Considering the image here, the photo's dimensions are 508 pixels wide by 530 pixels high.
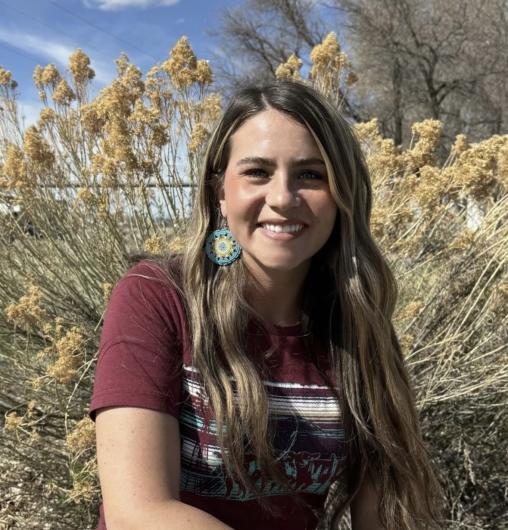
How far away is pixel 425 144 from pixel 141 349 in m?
1.86

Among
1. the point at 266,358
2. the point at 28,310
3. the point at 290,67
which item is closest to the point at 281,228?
the point at 266,358

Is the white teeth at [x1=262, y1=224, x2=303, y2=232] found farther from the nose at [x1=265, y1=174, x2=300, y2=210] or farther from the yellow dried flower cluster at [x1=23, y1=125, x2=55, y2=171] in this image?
the yellow dried flower cluster at [x1=23, y1=125, x2=55, y2=171]

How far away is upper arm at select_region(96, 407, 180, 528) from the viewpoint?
129cm

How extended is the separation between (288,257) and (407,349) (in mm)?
1145

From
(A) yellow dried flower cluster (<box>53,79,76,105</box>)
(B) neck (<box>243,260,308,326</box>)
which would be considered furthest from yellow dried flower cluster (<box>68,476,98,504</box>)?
(A) yellow dried flower cluster (<box>53,79,76,105</box>)

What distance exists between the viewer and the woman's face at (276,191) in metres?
1.61

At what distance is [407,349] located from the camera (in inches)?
103

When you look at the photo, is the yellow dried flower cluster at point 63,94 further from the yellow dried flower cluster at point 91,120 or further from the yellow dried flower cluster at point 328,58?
the yellow dried flower cluster at point 328,58

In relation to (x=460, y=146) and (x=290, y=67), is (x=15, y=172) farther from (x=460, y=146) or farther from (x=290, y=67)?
(x=460, y=146)

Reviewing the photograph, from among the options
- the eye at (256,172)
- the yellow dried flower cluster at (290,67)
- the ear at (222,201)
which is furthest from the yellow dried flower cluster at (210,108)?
the eye at (256,172)

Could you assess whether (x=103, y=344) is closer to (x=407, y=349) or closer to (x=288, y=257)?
(x=288, y=257)

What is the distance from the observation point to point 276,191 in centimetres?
160

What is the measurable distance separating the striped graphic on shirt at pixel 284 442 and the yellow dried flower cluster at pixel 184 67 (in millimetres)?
1642

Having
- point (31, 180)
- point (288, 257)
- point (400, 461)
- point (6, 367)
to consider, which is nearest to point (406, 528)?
point (400, 461)
